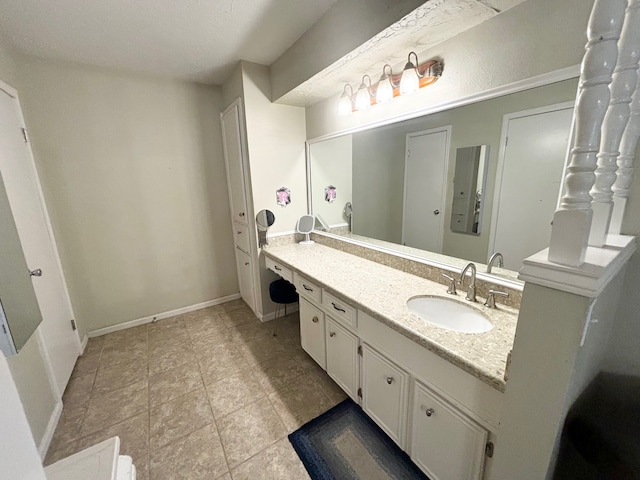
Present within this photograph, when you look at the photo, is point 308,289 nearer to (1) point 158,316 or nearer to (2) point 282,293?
(2) point 282,293

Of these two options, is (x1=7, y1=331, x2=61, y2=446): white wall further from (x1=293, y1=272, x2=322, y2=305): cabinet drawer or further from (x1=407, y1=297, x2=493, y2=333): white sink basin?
(x1=407, y1=297, x2=493, y2=333): white sink basin

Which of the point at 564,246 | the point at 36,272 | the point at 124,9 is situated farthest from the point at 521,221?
the point at 36,272

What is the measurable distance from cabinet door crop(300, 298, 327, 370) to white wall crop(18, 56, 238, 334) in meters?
1.61

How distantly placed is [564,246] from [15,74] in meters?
3.37

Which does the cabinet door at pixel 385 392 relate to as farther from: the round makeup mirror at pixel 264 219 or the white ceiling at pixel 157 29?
the white ceiling at pixel 157 29

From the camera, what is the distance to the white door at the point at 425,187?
1.56m

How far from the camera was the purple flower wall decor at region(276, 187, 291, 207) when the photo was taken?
8.34 feet

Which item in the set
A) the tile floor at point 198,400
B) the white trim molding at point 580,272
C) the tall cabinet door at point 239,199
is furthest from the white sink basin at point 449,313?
the tall cabinet door at point 239,199

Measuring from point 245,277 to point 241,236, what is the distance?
0.49 m

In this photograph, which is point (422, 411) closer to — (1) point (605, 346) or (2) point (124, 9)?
(1) point (605, 346)

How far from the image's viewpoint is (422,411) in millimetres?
1130

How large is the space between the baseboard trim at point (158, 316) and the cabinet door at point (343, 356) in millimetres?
1923

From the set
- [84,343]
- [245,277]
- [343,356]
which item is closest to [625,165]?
[343,356]

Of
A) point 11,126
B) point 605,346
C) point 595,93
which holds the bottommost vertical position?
point 605,346
